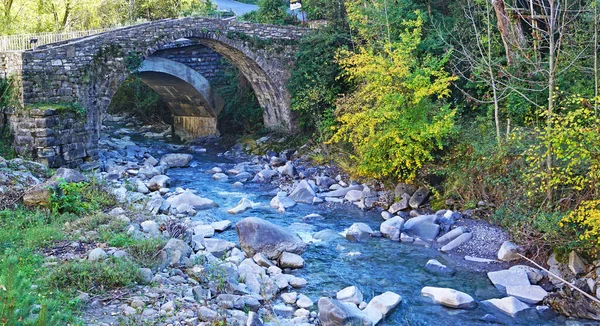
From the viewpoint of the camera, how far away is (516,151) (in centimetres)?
1035

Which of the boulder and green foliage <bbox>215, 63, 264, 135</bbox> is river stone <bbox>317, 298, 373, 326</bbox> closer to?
the boulder

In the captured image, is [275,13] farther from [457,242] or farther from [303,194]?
[457,242]

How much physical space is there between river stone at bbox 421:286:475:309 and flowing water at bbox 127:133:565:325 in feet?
0.31

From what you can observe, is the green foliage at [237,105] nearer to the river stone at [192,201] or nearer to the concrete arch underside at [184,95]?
the concrete arch underside at [184,95]

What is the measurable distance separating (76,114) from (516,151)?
9.81 metres

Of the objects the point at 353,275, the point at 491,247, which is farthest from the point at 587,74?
the point at 353,275

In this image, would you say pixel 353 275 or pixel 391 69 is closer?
pixel 353 275

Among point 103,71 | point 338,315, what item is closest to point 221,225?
point 338,315

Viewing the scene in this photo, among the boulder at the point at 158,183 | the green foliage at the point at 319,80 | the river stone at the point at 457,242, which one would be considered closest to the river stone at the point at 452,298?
the river stone at the point at 457,242

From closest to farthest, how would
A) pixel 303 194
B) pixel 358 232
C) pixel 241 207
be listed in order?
pixel 358 232 < pixel 241 207 < pixel 303 194

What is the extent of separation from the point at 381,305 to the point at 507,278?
207cm

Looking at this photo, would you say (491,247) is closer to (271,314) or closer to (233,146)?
(271,314)

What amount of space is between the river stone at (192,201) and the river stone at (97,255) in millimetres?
4945

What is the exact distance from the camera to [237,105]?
2025 cm
